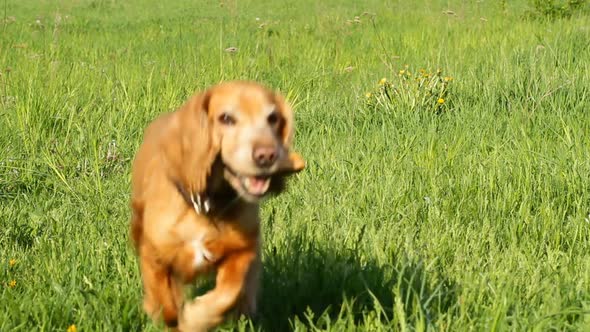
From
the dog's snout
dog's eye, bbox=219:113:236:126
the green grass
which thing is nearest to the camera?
the dog's snout

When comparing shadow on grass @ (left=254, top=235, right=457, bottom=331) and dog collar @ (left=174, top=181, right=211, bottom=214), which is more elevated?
dog collar @ (left=174, top=181, right=211, bottom=214)

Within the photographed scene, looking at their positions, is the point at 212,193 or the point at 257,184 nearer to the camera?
the point at 257,184

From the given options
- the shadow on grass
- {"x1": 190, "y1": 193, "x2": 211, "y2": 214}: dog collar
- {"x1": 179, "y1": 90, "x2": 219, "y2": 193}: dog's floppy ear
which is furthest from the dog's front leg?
the shadow on grass

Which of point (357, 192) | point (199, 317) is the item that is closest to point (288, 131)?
point (199, 317)

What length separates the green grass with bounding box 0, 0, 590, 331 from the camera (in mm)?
2713

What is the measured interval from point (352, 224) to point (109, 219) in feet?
3.75

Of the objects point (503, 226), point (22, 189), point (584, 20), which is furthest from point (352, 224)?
point (584, 20)

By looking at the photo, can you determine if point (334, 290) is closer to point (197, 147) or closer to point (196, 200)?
point (196, 200)

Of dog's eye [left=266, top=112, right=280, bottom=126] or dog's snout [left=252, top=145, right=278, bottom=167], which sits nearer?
dog's snout [left=252, top=145, right=278, bottom=167]

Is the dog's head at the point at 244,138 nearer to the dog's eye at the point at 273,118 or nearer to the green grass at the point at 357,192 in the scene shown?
the dog's eye at the point at 273,118

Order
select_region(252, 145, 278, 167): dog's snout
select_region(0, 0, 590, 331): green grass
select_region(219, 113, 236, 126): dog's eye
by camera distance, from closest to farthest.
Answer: select_region(252, 145, 278, 167): dog's snout < select_region(219, 113, 236, 126): dog's eye < select_region(0, 0, 590, 331): green grass

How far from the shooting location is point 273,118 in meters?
2.29

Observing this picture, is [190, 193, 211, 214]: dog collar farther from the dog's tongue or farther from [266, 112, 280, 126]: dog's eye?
[266, 112, 280, 126]: dog's eye

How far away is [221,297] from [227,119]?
1.73 ft
